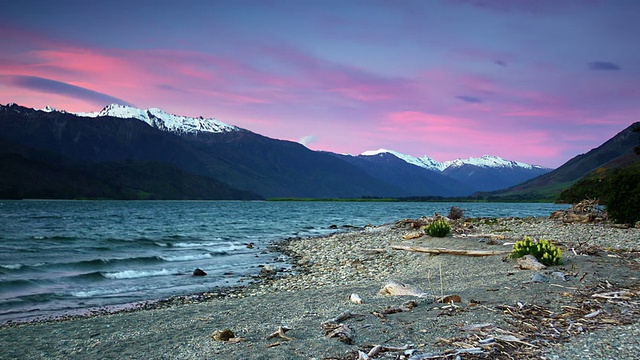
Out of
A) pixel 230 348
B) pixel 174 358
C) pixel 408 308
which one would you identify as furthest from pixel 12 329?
pixel 408 308

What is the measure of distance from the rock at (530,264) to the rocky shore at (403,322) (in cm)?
31

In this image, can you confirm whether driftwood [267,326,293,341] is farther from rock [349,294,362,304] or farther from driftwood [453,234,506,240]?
driftwood [453,234,506,240]

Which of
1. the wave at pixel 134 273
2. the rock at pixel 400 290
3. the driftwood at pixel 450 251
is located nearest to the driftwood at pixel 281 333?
the rock at pixel 400 290

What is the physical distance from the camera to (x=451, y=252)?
23.0 meters

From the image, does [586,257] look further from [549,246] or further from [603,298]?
[603,298]

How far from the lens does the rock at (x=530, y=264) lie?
15.6 m

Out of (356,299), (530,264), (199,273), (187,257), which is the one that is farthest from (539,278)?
(187,257)

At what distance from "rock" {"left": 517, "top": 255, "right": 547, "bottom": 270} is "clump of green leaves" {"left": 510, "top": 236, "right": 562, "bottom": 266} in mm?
552

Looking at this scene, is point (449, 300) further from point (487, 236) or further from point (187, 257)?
point (187, 257)

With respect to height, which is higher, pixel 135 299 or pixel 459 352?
pixel 459 352

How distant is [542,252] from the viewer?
55.9 ft

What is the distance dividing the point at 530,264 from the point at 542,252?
1583 mm

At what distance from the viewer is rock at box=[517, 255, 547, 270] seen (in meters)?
15.6

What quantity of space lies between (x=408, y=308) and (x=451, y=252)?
13128 millimetres
